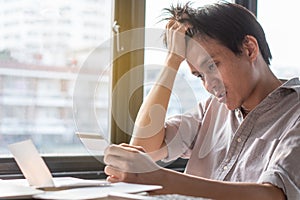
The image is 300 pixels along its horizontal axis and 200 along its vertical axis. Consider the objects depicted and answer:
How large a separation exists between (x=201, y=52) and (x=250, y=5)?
0.76 m

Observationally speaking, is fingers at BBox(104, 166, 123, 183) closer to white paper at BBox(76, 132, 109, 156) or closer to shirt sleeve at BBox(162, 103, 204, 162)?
white paper at BBox(76, 132, 109, 156)

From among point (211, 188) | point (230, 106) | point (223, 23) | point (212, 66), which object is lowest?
point (211, 188)

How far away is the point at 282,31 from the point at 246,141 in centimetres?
92

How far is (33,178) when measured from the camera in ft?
2.73

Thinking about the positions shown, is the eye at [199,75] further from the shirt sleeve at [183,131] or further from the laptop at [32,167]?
the laptop at [32,167]

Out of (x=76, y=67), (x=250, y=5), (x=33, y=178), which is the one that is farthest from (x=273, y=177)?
(x=250, y=5)

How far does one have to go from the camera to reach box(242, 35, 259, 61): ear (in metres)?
1.21

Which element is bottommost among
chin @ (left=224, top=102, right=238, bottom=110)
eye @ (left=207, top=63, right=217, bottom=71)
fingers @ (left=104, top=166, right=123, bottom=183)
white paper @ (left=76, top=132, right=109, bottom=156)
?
fingers @ (left=104, top=166, right=123, bottom=183)

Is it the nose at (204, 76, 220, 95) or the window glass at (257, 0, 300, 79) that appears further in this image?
the window glass at (257, 0, 300, 79)

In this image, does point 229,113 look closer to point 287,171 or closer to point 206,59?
point 206,59

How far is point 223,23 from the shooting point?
119 cm

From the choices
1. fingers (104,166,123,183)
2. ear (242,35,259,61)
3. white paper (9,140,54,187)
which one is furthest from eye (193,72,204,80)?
white paper (9,140,54,187)

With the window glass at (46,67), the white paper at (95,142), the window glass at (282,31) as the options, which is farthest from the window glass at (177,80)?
the window glass at (282,31)

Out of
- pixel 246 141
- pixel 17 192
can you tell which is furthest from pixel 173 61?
pixel 17 192
